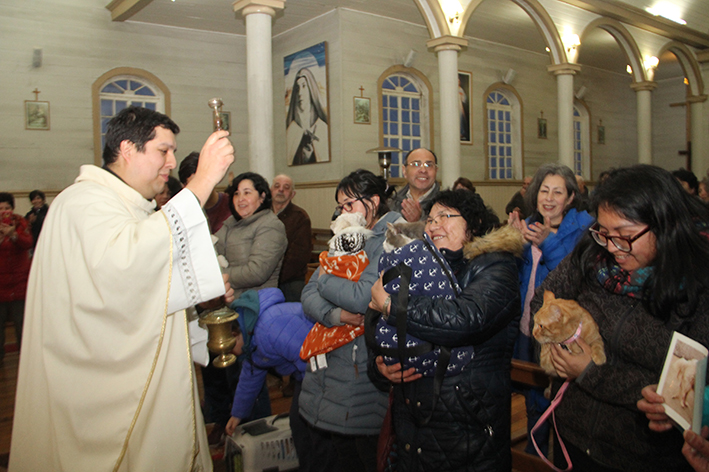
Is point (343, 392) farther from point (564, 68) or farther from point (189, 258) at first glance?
point (564, 68)

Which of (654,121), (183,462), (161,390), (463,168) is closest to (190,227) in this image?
(161,390)

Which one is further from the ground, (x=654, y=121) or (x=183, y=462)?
(x=654, y=121)

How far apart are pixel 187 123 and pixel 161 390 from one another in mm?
9201

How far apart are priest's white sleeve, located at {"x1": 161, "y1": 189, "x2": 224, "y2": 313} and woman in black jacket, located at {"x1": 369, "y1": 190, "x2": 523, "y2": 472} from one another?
60cm

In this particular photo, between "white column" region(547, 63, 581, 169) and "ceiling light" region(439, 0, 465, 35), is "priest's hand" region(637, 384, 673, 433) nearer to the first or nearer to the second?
"ceiling light" region(439, 0, 465, 35)

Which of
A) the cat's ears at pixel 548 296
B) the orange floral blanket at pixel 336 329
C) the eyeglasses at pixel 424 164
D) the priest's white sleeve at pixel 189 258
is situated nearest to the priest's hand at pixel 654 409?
the cat's ears at pixel 548 296

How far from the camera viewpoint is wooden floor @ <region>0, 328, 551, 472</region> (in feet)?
10.7

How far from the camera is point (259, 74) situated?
6.62m

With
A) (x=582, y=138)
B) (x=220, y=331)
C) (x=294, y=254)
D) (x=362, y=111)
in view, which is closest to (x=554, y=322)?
(x=220, y=331)

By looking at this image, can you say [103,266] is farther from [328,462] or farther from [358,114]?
[358,114]

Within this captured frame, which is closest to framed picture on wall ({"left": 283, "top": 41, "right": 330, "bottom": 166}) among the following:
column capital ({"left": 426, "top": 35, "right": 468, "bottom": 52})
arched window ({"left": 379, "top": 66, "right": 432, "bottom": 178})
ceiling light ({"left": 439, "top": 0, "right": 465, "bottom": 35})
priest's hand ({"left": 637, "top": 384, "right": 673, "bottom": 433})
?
arched window ({"left": 379, "top": 66, "right": 432, "bottom": 178})

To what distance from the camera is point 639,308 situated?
5.33ft

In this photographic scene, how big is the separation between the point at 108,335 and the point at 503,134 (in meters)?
12.5

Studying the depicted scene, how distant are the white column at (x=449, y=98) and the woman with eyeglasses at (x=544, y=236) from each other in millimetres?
5492
